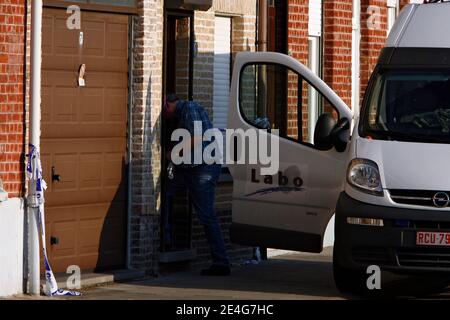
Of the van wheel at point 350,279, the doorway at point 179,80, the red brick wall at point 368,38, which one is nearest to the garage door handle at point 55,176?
the doorway at point 179,80

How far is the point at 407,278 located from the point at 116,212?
12.0 ft

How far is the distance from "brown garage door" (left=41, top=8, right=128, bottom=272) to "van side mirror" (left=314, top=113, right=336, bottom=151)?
241cm

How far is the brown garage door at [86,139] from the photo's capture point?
1580 cm

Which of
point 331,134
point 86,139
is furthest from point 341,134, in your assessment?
point 86,139

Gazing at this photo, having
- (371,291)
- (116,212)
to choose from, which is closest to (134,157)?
(116,212)

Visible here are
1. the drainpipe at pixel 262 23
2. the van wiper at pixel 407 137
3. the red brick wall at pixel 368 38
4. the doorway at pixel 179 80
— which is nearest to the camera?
the van wiper at pixel 407 137

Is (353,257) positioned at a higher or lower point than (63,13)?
lower

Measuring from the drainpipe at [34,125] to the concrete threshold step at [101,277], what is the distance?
25 centimetres

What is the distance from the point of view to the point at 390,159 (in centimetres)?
1497

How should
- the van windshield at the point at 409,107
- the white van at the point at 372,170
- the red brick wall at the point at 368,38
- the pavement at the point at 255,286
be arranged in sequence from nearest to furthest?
the white van at the point at 372,170 → the van windshield at the point at 409,107 → the pavement at the point at 255,286 → the red brick wall at the point at 368,38

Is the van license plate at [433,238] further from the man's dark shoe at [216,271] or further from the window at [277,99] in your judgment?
the man's dark shoe at [216,271]

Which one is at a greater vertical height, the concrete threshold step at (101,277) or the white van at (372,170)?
the white van at (372,170)

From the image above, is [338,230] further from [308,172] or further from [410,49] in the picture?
[410,49]

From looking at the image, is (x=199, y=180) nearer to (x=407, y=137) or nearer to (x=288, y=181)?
(x=288, y=181)
